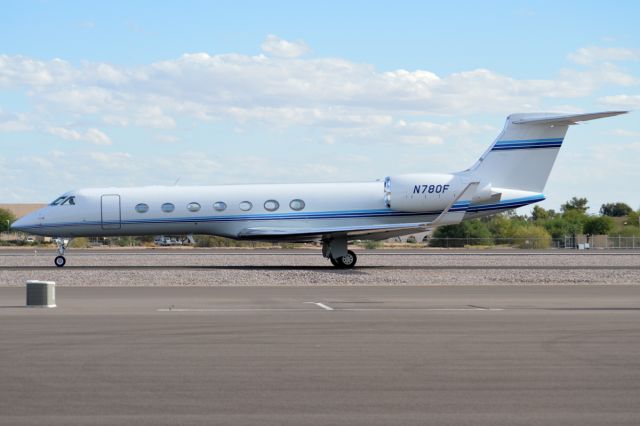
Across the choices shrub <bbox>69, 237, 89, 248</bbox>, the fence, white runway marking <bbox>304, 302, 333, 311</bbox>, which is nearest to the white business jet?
white runway marking <bbox>304, 302, 333, 311</bbox>

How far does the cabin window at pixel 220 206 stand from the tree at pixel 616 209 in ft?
471

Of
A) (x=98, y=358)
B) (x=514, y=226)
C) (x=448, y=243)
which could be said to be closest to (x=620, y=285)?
(x=98, y=358)

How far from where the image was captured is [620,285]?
998 inches

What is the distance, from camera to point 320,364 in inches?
409

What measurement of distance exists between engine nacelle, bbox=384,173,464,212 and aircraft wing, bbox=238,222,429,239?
3.01 feet

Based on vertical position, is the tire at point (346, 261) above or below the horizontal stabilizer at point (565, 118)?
below

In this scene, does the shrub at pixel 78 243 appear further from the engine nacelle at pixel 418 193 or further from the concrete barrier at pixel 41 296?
the concrete barrier at pixel 41 296

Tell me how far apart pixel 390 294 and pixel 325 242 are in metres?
12.2

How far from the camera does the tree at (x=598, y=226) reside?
96.6m

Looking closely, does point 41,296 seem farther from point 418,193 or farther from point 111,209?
point 418,193

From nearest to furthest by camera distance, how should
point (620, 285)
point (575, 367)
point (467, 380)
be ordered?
point (467, 380)
point (575, 367)
point (620, 285)

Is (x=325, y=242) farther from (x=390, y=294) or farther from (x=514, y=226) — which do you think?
(x=514, y=226)

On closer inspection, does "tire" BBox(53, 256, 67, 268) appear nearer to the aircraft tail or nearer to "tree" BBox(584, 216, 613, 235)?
the aircraft tail

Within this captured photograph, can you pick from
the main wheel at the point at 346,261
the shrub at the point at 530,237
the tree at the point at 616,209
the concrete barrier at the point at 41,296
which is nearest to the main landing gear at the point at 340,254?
the main wheel at the point at 346,261
